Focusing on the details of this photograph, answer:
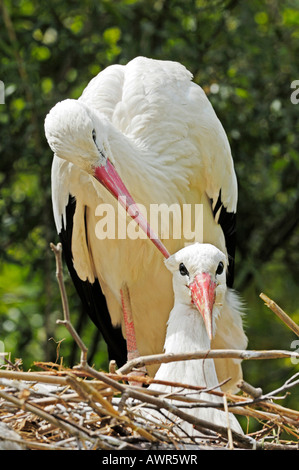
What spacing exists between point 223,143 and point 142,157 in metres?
0.58

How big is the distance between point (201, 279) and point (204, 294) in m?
0.07

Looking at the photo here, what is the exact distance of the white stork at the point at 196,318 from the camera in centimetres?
368

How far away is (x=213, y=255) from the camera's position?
3.84 metres

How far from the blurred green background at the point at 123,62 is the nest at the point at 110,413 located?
285 centimetres

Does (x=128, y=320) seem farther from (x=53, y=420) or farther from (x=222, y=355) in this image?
(x=53, y=420)

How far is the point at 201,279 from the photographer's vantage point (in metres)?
3.77

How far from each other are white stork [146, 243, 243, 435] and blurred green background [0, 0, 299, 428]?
2374 millimetres

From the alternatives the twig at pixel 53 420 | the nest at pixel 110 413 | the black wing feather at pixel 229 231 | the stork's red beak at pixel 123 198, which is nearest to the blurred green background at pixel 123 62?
the black wing feather at pixel 229 231

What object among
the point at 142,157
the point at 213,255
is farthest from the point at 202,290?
the point at 142,157

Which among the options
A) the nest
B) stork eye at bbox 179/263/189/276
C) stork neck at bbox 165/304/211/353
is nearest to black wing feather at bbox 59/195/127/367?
stork eye at bbox 179/263/189/276

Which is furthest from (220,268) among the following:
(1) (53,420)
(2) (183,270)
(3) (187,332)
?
(1) (53,420)

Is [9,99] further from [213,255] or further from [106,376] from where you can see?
[106,376]

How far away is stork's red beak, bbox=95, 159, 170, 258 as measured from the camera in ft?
13.9

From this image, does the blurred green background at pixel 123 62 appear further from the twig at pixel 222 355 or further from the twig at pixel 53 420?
the twig at pixel 53 420
